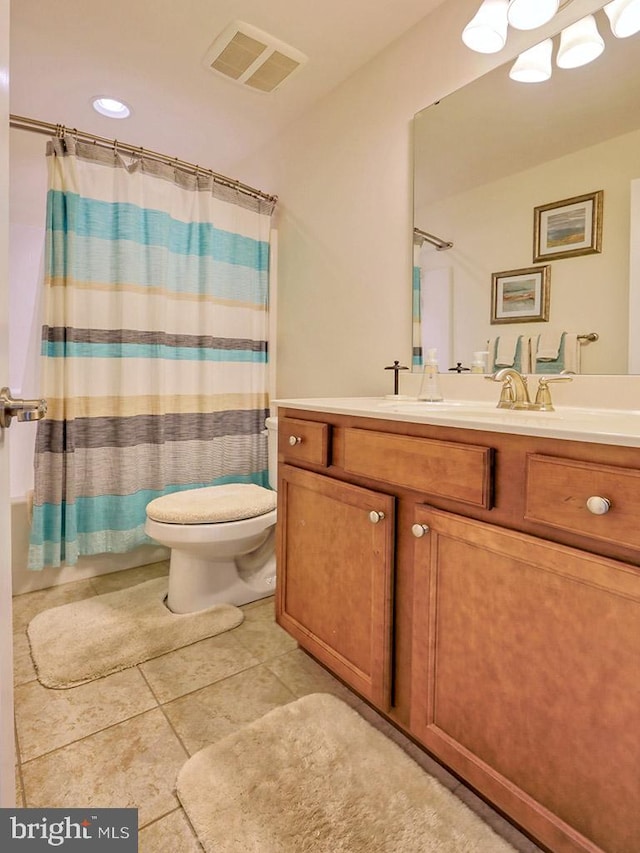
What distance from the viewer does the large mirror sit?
1210 mm

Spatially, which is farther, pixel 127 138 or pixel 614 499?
pixel 127 138

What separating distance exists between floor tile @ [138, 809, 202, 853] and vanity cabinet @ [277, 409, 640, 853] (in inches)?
18.7

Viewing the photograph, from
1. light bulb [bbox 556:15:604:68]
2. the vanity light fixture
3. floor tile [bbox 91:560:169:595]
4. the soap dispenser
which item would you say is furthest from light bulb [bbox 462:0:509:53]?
floor tile [bbox 91:560:169:595]

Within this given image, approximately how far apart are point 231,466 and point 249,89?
1.75 meters

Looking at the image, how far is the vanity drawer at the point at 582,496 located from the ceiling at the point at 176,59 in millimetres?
1749

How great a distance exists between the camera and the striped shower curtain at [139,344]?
5.98 ft

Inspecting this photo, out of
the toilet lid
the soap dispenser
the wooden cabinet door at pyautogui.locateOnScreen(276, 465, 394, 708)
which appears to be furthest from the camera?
the toilet lid

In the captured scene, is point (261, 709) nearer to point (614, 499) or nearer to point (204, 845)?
point (204, 845)

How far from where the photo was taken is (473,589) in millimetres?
899

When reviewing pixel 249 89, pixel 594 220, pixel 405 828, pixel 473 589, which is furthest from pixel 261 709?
pixel 249 89

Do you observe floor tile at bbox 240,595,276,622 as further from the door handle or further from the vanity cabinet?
the door handle

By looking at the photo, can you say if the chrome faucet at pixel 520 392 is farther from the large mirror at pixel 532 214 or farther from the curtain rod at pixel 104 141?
the curtain rod at pixel 104 141

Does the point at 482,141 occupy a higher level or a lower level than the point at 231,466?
higher

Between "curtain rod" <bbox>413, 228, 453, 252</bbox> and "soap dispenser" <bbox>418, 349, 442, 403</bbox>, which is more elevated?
"curtain rod" <bbox>413, 228, 453, 252</bbox>
